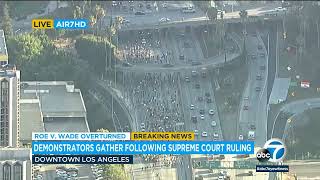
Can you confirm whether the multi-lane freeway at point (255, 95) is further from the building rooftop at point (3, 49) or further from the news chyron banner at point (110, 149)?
the news chyron banner at point (110, 149)

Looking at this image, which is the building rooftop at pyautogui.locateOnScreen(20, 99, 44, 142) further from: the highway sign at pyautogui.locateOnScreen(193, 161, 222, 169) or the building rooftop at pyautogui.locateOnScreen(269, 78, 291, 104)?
the building rooftop at pyautogui.locateOnScreen(269, 78, 291, 104)

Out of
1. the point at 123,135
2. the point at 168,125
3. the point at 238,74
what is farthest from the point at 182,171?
the point at 123,135

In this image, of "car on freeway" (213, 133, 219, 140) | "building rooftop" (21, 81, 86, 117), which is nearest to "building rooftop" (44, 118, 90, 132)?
"building rooftop" (21, 81, 86, 117)

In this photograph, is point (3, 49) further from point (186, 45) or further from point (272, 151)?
point (272, 151)

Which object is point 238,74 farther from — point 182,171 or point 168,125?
point 182,171

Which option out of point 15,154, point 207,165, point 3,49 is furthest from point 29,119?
point 15,154
